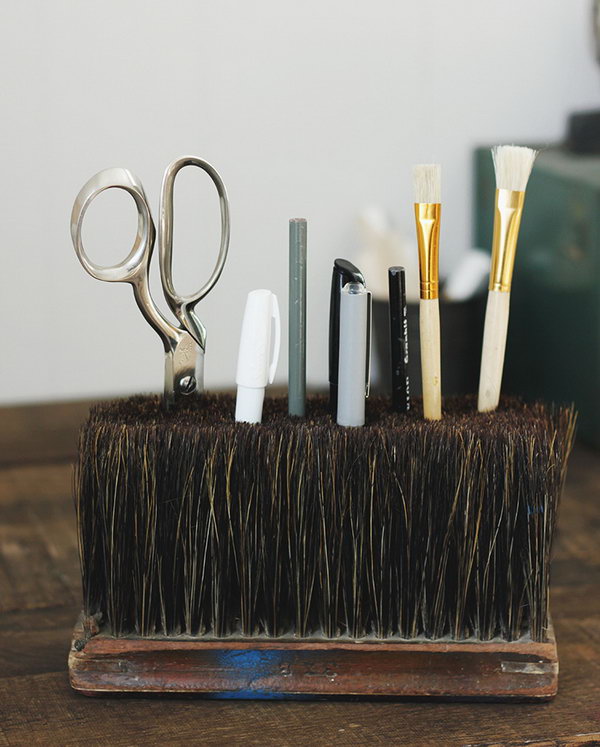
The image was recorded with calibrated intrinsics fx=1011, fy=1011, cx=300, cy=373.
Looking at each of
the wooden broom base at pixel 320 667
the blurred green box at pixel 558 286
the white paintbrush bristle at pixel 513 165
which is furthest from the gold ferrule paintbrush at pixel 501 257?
the blurred green box at pixel 558 286

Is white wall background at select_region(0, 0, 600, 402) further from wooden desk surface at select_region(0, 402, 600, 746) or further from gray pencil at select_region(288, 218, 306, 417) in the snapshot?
gray pencil at select_region(288, 218, 306, 417)

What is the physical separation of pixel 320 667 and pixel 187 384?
12cm

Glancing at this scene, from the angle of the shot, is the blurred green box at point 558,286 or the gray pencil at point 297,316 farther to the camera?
the blurred green box at point 558,286

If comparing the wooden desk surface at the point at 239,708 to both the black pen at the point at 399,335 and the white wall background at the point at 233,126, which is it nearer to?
the black pen at the point at 399,335

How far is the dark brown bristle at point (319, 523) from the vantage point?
0.38m

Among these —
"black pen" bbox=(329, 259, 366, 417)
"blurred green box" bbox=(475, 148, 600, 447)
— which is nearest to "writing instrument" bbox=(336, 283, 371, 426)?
"black pen" bbox=(329, 259, 366, 417)

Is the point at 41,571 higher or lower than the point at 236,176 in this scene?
lower

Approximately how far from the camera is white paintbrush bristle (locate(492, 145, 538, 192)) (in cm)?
38

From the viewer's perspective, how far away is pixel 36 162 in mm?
766

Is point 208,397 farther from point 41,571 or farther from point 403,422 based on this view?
point 41,571

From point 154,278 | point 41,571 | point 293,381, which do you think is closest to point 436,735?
point 293,381

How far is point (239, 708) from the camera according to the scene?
1.29 feet

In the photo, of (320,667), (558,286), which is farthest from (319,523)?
(558,286)

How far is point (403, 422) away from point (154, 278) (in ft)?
1.38
